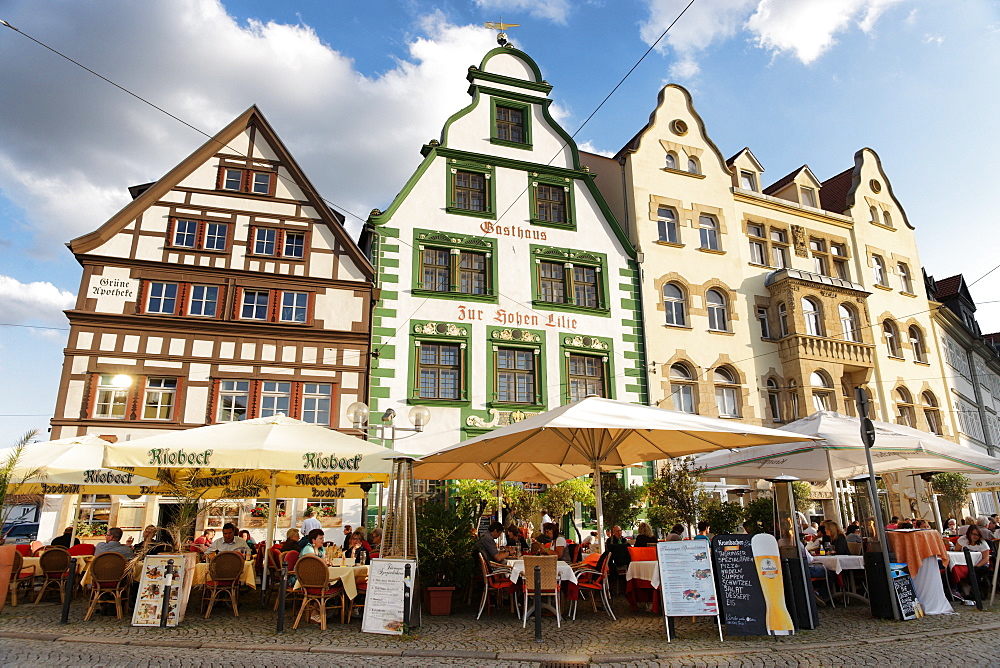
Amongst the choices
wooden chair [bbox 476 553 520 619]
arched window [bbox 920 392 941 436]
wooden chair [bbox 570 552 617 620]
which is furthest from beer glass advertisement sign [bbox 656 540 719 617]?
arched window [bbox 920 392 941 436]

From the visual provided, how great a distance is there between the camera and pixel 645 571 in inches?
418

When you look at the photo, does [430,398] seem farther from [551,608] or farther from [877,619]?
[877,619]

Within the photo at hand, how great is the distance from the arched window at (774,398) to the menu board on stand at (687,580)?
17.3m

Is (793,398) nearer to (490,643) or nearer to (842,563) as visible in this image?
(842,563)

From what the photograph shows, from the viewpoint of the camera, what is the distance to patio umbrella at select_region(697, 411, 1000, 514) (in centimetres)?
1170

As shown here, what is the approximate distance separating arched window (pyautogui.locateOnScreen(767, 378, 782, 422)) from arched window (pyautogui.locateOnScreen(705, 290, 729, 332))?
8.65 feet

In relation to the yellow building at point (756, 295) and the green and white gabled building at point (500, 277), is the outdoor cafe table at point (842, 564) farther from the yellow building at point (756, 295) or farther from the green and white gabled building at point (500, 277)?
the yellow building at point (756, 295)

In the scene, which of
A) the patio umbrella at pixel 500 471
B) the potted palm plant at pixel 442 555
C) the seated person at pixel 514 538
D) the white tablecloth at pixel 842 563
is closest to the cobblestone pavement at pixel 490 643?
the potted palm plant at pixel 442 555

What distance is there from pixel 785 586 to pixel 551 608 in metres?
3.40

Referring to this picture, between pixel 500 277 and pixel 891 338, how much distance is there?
18.3m

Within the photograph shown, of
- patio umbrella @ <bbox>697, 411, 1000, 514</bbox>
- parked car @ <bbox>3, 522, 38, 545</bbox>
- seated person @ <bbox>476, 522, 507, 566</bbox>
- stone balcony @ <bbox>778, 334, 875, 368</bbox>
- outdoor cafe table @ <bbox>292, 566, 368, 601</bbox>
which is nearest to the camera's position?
outdoor cafe table @ <bbox>292, 566, 368, 601</bbox>

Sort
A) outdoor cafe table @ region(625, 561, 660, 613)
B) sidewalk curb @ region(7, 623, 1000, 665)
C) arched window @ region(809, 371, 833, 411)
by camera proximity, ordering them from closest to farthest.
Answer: sidewalk curb @ region(7, 623, 1000, 665)
outdoor cafe table @ region(625, 561, 660, 613)
arched window @ region(809, 371, 833, 411)

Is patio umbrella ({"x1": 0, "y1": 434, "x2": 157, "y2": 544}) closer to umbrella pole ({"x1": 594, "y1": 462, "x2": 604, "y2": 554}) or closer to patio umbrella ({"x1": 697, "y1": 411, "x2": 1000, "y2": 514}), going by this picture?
umbrella pole ({"x1": 594, "y1": 462, "x2": 604, "y2": 554})

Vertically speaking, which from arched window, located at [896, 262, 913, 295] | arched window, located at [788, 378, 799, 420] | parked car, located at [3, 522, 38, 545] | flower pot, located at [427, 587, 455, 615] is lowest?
flower pot, located at [427, 587, 455, 615]
